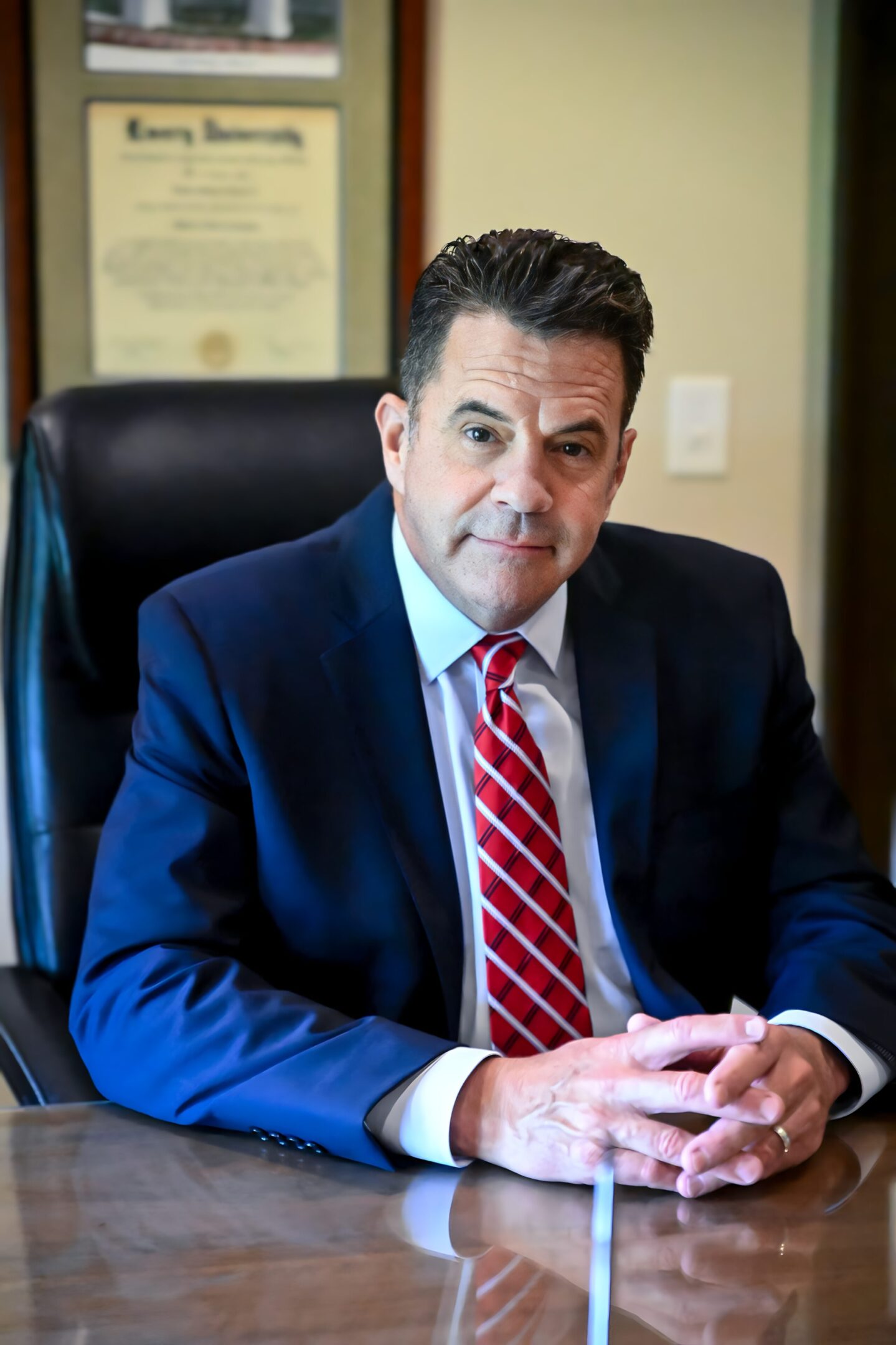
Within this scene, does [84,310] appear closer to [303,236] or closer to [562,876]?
[303,236]

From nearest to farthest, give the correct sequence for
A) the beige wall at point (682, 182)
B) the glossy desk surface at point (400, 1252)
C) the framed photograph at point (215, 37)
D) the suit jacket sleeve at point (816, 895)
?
the glossy desk surface at point (400, 1252), the suit jacket sleeve at point (816, 895), the framed photograph at point (215, 37), the beige wall at point (682, 182)

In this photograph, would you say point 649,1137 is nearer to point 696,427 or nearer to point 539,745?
point 539,745

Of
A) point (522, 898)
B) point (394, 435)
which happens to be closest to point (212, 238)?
point (394, 435)

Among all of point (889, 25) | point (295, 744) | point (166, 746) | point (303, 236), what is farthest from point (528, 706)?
point (889, 25)

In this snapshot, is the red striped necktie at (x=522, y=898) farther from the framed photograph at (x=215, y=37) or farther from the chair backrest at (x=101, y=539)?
the framed photograph at (x=215, y=37)

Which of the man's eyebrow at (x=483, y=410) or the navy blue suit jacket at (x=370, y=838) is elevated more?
the man's eyebrow at (x=483, y=410)

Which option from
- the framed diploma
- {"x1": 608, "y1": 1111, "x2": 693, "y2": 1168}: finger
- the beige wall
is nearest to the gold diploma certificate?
the framed diploma

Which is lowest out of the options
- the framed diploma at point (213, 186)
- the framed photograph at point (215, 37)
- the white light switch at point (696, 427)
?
the white light switch at point (696, 427)

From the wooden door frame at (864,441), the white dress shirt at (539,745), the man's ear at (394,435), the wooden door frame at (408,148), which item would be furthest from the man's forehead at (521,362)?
the wooden door frame at (864,441)

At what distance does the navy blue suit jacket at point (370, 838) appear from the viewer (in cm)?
109

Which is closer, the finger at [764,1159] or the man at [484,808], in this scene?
the finger at [764,1159]

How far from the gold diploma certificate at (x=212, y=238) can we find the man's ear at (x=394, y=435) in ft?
2.89

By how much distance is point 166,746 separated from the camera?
1277mm

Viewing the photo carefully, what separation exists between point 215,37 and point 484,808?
1441mm
